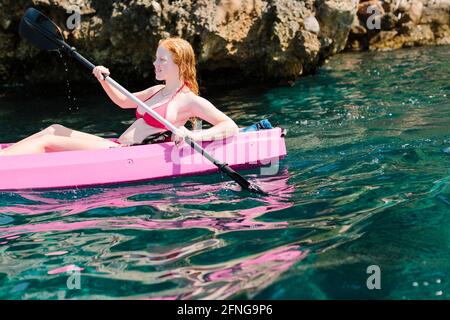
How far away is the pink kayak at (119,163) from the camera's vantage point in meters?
4.36

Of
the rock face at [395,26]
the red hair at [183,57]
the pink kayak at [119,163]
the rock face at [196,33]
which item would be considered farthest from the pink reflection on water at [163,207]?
the rock face at [395,26]

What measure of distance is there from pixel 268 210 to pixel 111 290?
1.30 metres

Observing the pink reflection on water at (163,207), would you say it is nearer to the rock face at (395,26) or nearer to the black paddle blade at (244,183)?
the black paddle blade at (244,183)

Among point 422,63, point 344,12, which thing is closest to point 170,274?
point 344,12

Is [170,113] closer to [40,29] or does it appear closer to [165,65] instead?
[165,65]

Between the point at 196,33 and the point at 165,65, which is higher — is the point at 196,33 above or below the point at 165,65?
above

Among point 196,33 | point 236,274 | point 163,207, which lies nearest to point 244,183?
point 163,207

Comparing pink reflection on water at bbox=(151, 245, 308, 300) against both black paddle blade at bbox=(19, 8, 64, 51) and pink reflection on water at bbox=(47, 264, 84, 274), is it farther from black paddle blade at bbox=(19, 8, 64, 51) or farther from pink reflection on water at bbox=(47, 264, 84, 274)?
black paddle blade at bbox=(19, 8, 64, 51)

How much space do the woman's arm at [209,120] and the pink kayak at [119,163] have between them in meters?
0.11

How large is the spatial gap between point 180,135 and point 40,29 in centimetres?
179

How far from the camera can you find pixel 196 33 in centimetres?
736

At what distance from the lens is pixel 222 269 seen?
2.82 meters

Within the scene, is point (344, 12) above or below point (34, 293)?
above
